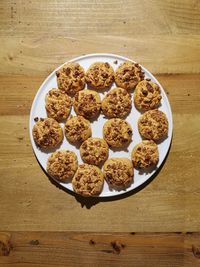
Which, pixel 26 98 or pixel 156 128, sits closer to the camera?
pixel 156 128

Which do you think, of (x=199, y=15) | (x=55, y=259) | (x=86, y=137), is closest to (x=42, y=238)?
(x=55, y=259)

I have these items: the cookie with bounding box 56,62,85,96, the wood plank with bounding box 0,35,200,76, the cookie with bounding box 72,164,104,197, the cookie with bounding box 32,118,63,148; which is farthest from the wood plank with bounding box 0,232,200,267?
the wood plank with bounding box 0,35,200,76

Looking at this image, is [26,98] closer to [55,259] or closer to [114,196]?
[114,196]

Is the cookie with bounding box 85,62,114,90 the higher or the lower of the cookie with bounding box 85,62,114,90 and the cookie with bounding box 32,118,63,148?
the higher

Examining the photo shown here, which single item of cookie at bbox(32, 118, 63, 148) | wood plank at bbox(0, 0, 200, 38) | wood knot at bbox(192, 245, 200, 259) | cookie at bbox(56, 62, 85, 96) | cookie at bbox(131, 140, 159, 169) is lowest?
wood knot at bbox(192, 245, 200, 259)

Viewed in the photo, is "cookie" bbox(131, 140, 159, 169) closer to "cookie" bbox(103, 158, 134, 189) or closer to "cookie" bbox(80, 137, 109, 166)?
"cookie" bbox(103, 158, 134, 189)

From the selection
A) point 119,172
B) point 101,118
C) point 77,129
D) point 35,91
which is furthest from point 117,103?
point 35,91
